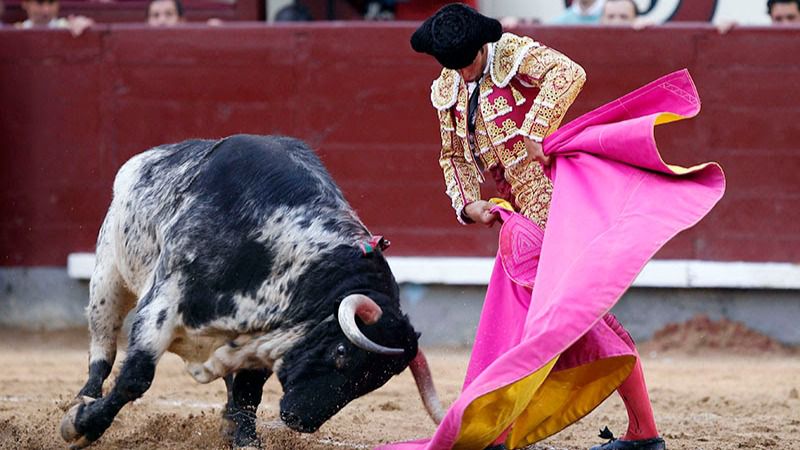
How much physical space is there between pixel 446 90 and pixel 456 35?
27 cm

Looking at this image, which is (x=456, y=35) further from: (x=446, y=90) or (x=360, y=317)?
(x=360, y=317)

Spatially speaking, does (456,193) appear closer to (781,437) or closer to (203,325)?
(203,325)

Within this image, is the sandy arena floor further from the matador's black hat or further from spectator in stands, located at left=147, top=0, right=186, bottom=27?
spectator in stands, located at left=147, top=0, right=186, bottom=27

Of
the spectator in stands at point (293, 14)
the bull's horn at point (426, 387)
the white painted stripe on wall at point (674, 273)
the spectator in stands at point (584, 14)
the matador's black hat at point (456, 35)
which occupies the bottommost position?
the white painted stripe on wall at point (674, 273)

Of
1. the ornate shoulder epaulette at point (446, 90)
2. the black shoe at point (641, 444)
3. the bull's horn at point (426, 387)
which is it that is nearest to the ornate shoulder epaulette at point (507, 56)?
the ornate shoulder epaulette at point (446, 90)

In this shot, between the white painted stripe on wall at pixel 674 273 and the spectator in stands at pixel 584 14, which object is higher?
the spectator in stands at pixel 584 14

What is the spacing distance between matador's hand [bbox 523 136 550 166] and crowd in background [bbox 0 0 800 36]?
263 centimetres

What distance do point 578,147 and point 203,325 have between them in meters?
1.03

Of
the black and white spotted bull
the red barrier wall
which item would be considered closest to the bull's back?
the black and white spotted bull

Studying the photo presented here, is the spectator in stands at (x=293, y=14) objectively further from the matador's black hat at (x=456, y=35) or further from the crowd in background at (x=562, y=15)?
the matador's black hat at (x=456, y=35)

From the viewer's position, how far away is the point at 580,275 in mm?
3254

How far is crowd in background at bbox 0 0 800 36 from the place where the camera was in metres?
6.35

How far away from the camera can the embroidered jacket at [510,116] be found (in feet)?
11.0

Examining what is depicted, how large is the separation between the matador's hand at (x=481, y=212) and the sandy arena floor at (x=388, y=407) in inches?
32.0
